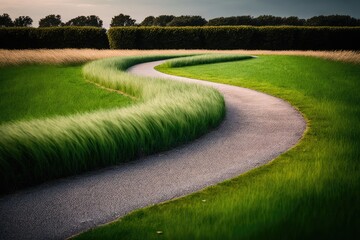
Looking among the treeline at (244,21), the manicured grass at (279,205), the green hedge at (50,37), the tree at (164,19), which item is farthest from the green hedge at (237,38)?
the tree at (164,19)

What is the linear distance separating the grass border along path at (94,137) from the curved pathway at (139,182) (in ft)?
0.59

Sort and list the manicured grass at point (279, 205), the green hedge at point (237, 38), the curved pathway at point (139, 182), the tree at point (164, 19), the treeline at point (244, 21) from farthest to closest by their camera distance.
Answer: the tree at point (164, 19), the treeline at point (244, 21), the green hedge at point (237, 38), the curved pathway at point (139, 182), the manicured grass at point (279, 205)

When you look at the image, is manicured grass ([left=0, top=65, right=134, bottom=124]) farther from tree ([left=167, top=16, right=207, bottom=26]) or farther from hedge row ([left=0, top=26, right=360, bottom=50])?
tree ([left=167, top=16, right=207, bottom=26])

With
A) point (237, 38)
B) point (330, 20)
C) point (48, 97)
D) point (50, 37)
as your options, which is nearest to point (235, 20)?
point (330, 20)

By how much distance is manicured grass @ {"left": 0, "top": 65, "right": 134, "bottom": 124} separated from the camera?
8266 mm

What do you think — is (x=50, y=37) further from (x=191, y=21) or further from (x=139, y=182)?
(x=191, y=21)

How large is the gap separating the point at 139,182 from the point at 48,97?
7.00 meters

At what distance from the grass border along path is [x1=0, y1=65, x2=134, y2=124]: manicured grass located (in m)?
2.77

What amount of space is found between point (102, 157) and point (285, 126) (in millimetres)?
3561

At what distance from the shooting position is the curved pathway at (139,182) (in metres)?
3.04

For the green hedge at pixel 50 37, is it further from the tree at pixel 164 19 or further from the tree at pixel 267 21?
the tree at pixel 164 19

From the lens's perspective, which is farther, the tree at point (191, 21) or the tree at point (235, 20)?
the tree at point (191, 21)

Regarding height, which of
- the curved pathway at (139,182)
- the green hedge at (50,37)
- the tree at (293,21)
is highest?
the tree at (293,21)

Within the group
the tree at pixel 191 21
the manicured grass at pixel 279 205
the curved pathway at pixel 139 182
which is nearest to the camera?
the manicured grass at pixel 279 205
